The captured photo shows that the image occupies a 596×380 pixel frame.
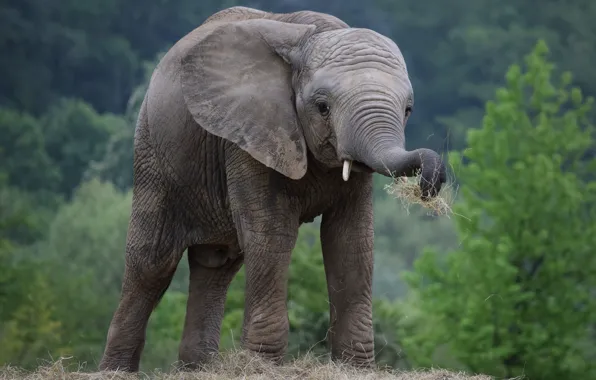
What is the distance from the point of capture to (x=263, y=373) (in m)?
8.17

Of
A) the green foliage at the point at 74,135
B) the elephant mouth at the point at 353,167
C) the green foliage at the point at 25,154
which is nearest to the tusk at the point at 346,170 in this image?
the elephant mouth at the point at 353,167

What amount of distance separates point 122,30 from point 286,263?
3498cm

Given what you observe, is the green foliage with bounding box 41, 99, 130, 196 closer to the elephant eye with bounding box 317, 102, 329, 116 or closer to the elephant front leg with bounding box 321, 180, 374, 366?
the elephant front leg with bounding box 321, 180, 374, 366

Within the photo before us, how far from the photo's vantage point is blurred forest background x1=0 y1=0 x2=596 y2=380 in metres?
19.4

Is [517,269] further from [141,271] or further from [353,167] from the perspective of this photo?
[353,167]

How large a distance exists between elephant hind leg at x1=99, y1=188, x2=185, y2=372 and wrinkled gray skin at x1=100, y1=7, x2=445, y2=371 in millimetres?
15

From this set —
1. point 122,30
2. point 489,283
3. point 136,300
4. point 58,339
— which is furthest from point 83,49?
point 136,300

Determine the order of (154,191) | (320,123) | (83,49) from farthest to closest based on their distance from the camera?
(83,49), (154,191), (320,123)

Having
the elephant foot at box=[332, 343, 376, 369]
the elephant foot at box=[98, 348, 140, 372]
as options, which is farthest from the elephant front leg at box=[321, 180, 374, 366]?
the elephant foot at box=[98, 348, 140, 372]

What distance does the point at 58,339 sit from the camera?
24203 millimetres

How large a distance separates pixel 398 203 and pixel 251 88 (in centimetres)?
213

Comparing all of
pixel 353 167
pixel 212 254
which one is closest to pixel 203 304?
pixel 212 254

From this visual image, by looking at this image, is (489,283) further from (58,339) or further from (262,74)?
(262,74)

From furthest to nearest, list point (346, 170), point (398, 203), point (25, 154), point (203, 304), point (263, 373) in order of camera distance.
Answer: point (25, 154)
point (398, 203)
point (203, 304)
point (263, 373)
point (346, 170)
